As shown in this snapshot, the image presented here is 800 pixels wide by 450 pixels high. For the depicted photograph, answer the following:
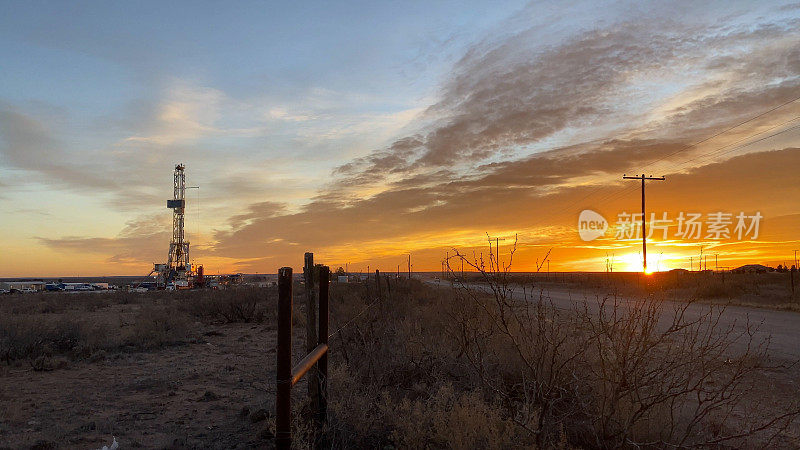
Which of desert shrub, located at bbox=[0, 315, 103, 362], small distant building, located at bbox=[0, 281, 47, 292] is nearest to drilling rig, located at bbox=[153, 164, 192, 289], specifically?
small distant building, located at bbox=[0, 281, 47, 292]

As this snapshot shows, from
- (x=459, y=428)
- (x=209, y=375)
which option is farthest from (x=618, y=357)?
(x=209, y=375)

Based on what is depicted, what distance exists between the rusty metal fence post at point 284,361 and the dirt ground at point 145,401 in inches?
99.9

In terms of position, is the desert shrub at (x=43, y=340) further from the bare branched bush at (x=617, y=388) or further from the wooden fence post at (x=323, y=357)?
the bare branched bush at (x=617, y=388)

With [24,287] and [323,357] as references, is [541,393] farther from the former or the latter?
[24,287]

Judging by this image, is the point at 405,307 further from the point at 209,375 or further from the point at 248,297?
the point at 248,297

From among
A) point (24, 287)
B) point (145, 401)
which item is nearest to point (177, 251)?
point (24, 287)

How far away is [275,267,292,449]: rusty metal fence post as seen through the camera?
3471mm

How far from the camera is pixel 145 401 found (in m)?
7.96

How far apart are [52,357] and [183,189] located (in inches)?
2159

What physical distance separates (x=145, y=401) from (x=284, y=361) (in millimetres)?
5657

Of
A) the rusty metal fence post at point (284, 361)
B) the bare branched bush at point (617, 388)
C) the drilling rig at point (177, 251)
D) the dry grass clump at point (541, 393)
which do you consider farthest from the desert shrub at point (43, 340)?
the drilling rig at point (177, 251)

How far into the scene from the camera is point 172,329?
14.2 meters

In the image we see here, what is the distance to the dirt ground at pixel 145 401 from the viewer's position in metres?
6.16

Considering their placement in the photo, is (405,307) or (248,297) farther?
(248,297)
